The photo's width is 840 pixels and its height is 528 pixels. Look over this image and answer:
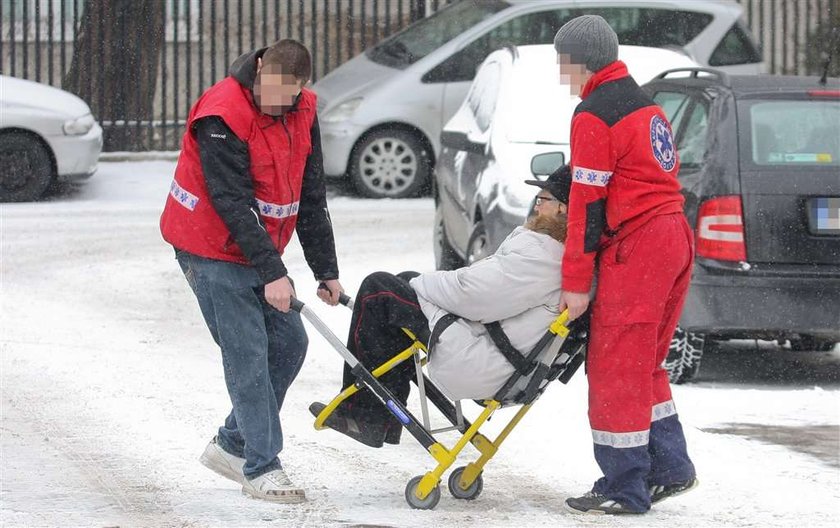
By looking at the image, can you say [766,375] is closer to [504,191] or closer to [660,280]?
[504,191]

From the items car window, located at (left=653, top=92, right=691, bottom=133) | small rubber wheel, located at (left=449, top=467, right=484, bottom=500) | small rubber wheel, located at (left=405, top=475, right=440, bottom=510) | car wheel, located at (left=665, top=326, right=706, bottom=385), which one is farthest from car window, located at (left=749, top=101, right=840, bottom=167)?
small rubber wheel, located at (left=405, top=475, right=440, bottom=510)

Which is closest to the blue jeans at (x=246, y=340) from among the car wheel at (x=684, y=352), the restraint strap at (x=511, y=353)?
the restraint strap at (x=511, y=353)

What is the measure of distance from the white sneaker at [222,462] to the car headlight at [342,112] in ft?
31.8

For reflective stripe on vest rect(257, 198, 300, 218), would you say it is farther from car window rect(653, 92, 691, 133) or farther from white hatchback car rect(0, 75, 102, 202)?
white hatchback car rect(0, 75, 102, 202)

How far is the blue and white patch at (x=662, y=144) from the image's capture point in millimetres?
5500

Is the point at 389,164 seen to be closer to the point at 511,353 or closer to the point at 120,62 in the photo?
the point at 120,62

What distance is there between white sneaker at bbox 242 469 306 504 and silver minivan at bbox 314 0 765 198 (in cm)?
991

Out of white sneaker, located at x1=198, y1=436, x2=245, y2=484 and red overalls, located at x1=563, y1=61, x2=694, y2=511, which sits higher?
red overalls, located at x1=563, y1=61, x2=694, y2=511

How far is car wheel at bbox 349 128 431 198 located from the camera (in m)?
15.7

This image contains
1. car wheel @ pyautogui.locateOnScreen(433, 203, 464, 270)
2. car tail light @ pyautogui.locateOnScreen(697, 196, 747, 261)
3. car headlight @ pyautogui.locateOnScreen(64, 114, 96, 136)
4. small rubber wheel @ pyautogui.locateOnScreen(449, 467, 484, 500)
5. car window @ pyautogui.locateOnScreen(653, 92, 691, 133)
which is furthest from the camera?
car headlight @ pyautogui.locateOnScreen(64, 114, 96, 136)

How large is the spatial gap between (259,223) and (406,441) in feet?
5.88

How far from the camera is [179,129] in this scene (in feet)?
61.6

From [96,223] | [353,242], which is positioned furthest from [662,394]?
[96,223]

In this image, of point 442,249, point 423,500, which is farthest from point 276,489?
point 442,249
